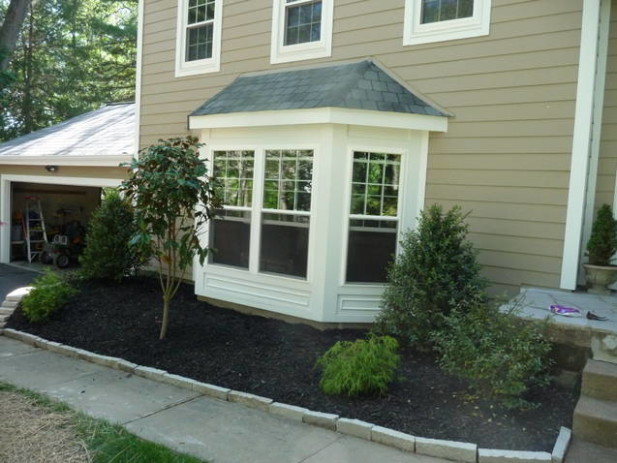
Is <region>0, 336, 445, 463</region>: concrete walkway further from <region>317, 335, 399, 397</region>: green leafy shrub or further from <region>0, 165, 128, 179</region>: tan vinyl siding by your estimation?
<region>0, 165, 128, 179</region>: tan vinyl siding

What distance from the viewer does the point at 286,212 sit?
21.7 feet

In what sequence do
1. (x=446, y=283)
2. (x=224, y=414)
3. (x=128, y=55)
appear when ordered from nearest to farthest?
(x=224, y=414), (x=446, y=283), (x=128, y=55)

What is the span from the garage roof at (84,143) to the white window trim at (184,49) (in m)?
1.87

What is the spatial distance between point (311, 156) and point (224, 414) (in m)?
3.31

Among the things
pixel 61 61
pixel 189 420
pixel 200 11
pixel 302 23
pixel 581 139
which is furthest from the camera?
pixel 61 61

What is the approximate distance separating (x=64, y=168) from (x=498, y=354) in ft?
32.9

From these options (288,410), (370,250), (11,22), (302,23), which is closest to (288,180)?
(370,250)

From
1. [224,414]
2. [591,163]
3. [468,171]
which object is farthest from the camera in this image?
[468,171]

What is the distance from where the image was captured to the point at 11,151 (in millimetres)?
11984

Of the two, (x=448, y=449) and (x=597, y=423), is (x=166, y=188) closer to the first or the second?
(x=448, y=449)

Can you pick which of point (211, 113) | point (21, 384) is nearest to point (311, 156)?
point (211, 113)

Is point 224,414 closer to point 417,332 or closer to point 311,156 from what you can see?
point 417,332

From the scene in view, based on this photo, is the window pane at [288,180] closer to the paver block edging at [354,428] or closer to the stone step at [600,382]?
the paver block edging at [354,428]

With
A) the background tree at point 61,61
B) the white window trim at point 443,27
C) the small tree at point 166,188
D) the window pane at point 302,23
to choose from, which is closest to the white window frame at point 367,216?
the white window trim at point 443,27
